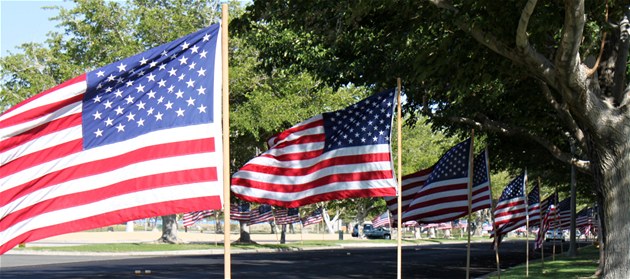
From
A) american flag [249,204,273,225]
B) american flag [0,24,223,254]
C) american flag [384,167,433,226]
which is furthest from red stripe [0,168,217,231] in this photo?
american flag [249,204,273,225]

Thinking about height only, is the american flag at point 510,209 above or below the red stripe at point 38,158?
below

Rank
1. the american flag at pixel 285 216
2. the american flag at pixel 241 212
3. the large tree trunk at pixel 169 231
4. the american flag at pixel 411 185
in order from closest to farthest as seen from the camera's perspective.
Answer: the american flag at pixel 411 185, the large tree trunk at pixel 169 231, the american flag at pixel 241 212, the american flag at pixel 285 216

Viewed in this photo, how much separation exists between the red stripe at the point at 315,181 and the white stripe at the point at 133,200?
9.86 ft

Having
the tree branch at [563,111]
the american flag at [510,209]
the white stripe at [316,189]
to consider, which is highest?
the tree branch at [563,111]

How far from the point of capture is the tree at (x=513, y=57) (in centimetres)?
1263

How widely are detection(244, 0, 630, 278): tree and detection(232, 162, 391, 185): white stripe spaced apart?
2814 millimetres

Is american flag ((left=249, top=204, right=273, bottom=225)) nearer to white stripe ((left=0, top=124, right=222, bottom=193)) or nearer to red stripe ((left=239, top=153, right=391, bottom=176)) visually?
red stripe ((left=239, top=153, right=391, bottom=176))

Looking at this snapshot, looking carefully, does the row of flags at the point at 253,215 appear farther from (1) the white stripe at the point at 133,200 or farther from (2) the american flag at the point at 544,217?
(1) the white stripe at the point at 133,200

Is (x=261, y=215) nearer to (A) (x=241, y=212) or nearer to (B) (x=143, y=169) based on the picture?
(A) (x=241, y=212)

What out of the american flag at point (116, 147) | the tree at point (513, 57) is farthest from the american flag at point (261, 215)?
the american flag at point (116, 147)

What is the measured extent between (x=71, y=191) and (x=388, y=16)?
31.5 ft

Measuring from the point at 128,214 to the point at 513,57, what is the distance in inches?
284

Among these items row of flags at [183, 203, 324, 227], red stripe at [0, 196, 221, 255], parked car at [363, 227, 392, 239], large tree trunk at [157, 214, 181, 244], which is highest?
red stripe at [0, 196, 221, 255]

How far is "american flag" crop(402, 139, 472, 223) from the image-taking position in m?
15.0
